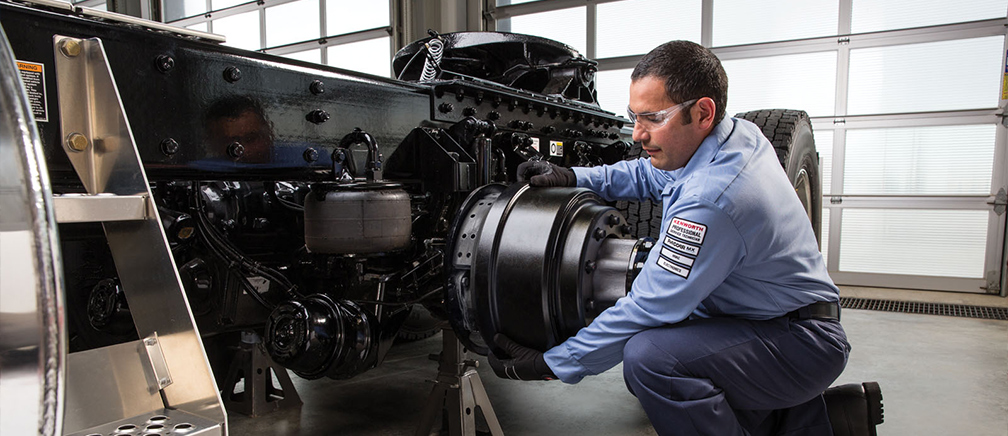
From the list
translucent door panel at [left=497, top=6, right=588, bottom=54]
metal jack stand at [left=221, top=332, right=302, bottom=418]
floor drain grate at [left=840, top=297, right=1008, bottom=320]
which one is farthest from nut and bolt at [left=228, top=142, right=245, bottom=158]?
translucent door panel at [left=497, top=6, right=588, bottom=54]

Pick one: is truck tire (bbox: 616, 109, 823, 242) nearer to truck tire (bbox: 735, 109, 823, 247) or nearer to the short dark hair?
truck tire (bbox: 735, 109, 823, 247)

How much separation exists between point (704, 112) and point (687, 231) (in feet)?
1.29

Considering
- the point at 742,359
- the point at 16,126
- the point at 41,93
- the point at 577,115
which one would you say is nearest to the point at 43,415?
the point at 16,126

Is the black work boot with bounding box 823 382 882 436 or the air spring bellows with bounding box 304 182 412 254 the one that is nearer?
the air spring bellows with bounding box 304 182 412 254

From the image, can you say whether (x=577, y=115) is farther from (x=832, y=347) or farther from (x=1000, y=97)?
(x=1000, y=97)

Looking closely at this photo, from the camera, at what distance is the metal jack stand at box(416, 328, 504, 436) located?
2.49 meters

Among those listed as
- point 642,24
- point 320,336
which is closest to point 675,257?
point 320,336

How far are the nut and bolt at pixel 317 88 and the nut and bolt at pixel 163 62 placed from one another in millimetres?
467

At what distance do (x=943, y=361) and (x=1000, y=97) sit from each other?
3.21 m

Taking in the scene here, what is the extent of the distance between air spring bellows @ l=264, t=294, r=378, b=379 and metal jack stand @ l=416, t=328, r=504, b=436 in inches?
16.4

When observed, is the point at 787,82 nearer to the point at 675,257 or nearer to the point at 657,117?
the point at 657,117

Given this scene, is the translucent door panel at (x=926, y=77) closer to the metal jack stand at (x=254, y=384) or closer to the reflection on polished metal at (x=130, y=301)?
the metal jack stand at (x=254, y=384)

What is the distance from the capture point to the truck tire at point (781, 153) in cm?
330

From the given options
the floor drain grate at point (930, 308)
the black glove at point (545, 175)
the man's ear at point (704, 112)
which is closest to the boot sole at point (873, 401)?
the man's ear at point (704, 112)
